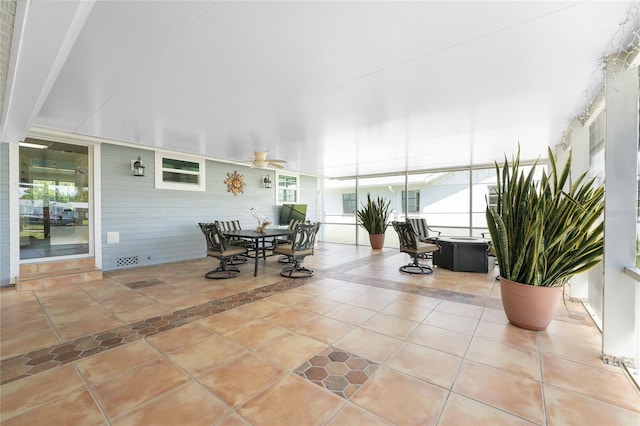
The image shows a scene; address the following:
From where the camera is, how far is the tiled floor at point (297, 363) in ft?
5.17

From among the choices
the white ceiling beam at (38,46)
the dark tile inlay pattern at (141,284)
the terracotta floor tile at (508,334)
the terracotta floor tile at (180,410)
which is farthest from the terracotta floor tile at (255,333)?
the white ceiling beam at (38,46)

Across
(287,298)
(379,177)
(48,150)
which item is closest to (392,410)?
(287,298)

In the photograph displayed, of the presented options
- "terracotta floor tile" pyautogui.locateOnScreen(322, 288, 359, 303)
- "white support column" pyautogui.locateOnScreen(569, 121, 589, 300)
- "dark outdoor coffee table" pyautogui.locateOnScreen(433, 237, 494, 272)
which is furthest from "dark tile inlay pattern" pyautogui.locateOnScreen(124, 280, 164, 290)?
"white support column" pyautogui.locateOnScreen(569, 121, 589, 300)

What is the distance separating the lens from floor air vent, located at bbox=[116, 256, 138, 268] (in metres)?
5.36

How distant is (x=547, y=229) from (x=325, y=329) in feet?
7.56

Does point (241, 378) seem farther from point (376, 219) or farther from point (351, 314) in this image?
point (376, 219)

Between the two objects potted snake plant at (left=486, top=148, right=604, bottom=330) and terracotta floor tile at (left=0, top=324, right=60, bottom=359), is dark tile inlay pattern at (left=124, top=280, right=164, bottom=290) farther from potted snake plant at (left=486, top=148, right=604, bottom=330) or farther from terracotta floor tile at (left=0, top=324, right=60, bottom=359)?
potted snake plant at (left=486, top=148, right=604, bottom=330)

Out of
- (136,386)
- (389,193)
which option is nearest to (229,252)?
(136,386)

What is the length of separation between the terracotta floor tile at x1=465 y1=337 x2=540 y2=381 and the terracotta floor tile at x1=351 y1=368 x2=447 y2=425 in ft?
2.13

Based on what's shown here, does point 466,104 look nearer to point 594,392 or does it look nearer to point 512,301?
point 512,301

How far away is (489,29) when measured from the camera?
6.43 ft

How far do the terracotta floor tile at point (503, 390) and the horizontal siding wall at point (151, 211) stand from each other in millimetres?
6128

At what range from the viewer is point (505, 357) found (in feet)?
7.13

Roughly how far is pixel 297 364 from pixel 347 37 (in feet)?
8.50
